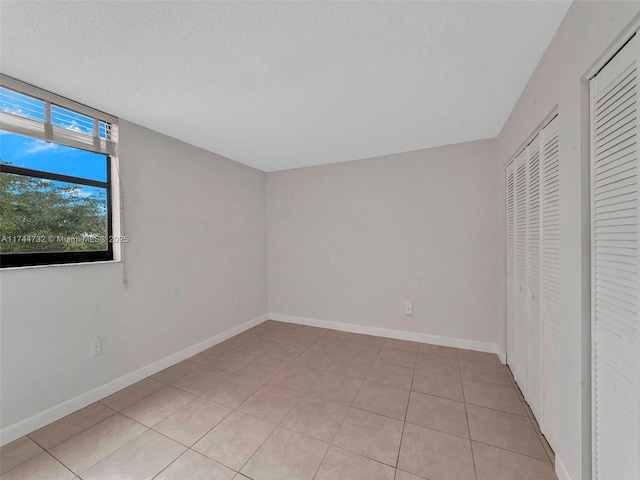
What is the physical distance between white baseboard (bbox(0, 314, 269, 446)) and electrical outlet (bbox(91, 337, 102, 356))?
30 centimetres

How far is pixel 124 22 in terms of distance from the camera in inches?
49.9

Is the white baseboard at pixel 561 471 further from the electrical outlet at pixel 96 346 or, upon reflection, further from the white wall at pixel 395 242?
the electrical outlet at pixel 96 346

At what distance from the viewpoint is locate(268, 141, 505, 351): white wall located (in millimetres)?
2953

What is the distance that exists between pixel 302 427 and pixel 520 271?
2.13m

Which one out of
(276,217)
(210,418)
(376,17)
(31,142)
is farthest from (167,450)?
(276,217)

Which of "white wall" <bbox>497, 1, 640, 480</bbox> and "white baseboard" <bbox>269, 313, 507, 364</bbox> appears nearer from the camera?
"white wall" <bbox>497, 1, 640, 480</bbox>

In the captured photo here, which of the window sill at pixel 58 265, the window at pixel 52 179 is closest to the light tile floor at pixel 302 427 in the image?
the window sill at pixel 58 265

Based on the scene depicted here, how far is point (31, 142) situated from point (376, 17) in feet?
8.16

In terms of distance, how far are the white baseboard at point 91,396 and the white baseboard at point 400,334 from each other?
49.2 inches

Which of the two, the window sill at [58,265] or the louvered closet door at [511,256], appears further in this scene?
the louvered closet door at [511,256]

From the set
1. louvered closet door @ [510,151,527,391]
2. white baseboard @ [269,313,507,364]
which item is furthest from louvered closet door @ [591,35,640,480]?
white baseboard @ [269,313,507,364]

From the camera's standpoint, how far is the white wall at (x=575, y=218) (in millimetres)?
1117

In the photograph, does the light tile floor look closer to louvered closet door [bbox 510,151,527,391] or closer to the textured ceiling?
louvered closet door [bbox 510,151,527,391]

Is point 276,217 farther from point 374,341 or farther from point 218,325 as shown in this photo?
point 374,341
